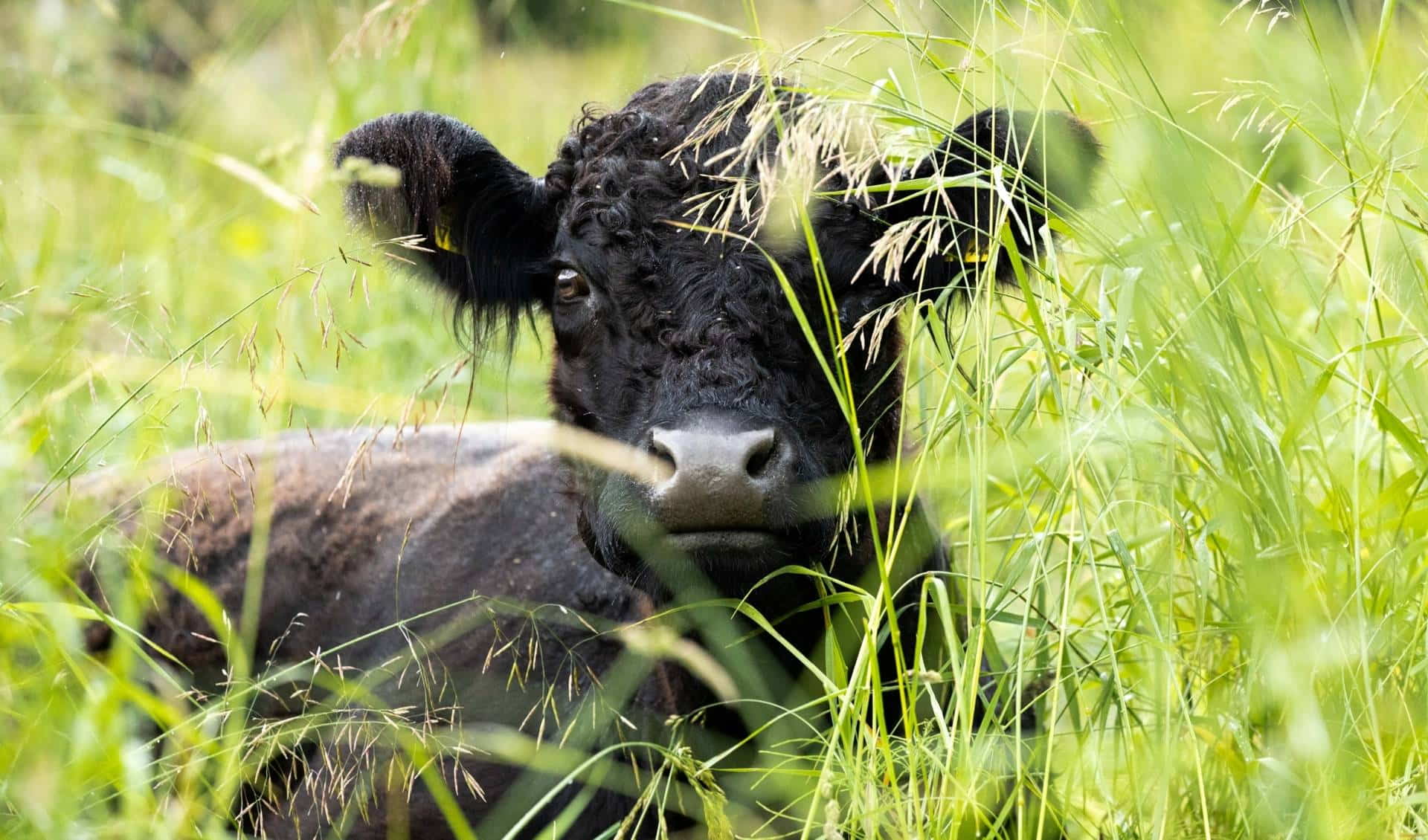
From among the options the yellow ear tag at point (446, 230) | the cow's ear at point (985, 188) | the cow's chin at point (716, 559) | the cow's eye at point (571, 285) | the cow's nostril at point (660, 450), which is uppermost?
the cow's ear at point (985, 188)

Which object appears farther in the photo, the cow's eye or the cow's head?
the cow's eye

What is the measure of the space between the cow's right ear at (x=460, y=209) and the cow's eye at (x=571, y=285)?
297mm

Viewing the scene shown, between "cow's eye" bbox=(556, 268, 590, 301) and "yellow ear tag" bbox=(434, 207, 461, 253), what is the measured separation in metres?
0.43

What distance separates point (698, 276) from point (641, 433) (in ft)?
1.17

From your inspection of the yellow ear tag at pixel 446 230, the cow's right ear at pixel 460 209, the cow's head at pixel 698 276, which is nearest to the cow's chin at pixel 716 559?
the cow's head at pixel 698 276

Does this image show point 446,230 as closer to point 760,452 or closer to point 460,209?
point 460,209

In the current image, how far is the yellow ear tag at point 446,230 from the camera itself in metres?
3.45

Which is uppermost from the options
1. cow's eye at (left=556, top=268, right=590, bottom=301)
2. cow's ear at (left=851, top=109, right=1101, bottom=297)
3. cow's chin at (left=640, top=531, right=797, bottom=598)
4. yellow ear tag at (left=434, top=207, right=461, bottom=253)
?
cow's ear at (left=851, top=109, right=1101, bottom=297)

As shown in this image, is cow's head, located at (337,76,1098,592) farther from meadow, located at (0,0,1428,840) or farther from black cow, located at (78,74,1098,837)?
meadow, located at (0,0,1428,840)

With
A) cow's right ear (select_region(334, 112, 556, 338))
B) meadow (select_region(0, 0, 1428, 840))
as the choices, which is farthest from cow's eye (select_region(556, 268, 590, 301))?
meadow (select_region(0, 0, 1428, 840))

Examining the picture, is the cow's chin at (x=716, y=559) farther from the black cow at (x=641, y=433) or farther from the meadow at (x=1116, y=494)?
the meadow at (x=1116, y=494)

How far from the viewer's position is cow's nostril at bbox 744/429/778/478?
8.25 ft

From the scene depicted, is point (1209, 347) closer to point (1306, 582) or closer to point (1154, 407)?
point (1154, 407)

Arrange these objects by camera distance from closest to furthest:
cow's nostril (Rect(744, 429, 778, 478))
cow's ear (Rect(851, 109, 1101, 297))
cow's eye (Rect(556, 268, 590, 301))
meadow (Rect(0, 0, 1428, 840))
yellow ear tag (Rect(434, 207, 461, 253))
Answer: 1. meadow (Rect(0, 0, 1428, 840))
2. cow's ear (Rect(851, 109, 1101, 297))
3. cow's nostril (Rect(744, 429, 778, 478))
4. cow's eye (Rect(556, 268, 590, 301))
5. yellow ear tag (Rect(434, 207, 461, 253))
